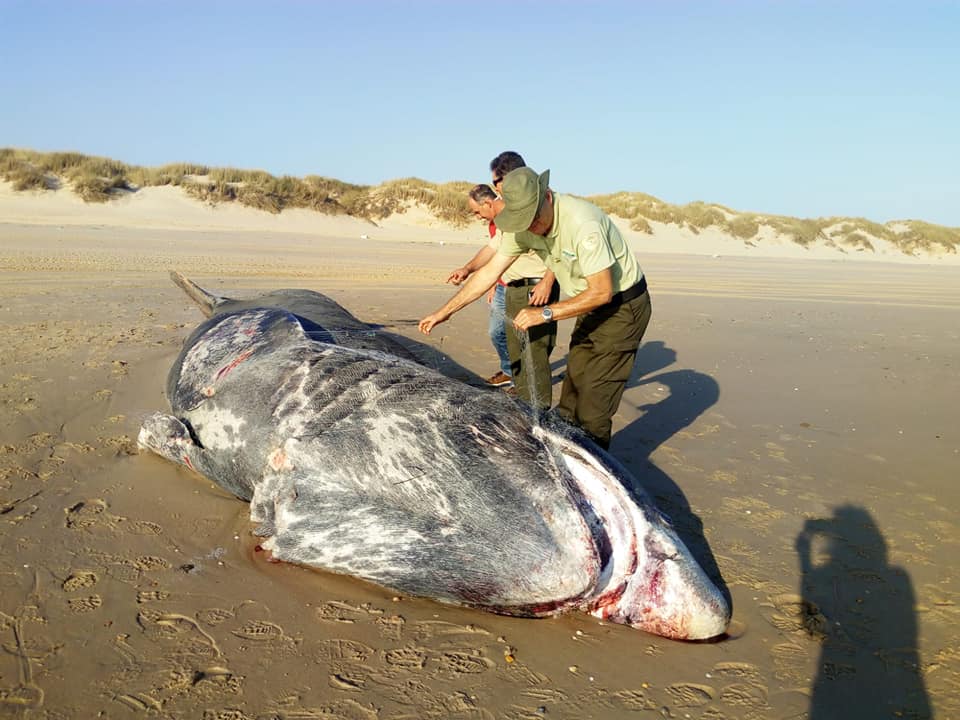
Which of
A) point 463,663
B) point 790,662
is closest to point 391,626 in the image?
point 463,663

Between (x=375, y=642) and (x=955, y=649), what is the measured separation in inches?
94.9

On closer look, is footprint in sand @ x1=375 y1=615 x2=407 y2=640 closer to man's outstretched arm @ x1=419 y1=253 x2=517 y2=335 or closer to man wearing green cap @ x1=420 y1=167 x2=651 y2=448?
man wearing green cap @ x1=420 y1=167 x2=651 y2=448

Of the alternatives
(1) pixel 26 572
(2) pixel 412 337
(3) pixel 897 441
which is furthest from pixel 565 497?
(2) pixel 412 337

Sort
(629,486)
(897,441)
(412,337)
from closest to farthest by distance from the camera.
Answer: (629,486)
(897,441)
(412,337)

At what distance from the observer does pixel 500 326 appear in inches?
251

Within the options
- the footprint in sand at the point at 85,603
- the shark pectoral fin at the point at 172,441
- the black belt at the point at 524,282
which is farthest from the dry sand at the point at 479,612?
the black belt at the point at 524,282

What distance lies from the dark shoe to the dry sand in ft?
0.91

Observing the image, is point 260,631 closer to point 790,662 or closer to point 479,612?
point 479,612

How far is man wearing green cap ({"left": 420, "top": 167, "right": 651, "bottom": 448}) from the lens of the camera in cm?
392

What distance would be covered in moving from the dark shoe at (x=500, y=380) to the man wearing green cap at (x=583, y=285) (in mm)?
1794

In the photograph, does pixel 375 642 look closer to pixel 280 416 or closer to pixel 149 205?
pixel 280 416

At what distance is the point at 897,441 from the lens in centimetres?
564

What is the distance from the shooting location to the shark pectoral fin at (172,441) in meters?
3.84

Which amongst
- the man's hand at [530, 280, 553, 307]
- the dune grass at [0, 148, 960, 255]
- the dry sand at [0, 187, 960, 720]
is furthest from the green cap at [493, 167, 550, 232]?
the dune grass at [0, 148, 960, 255]
